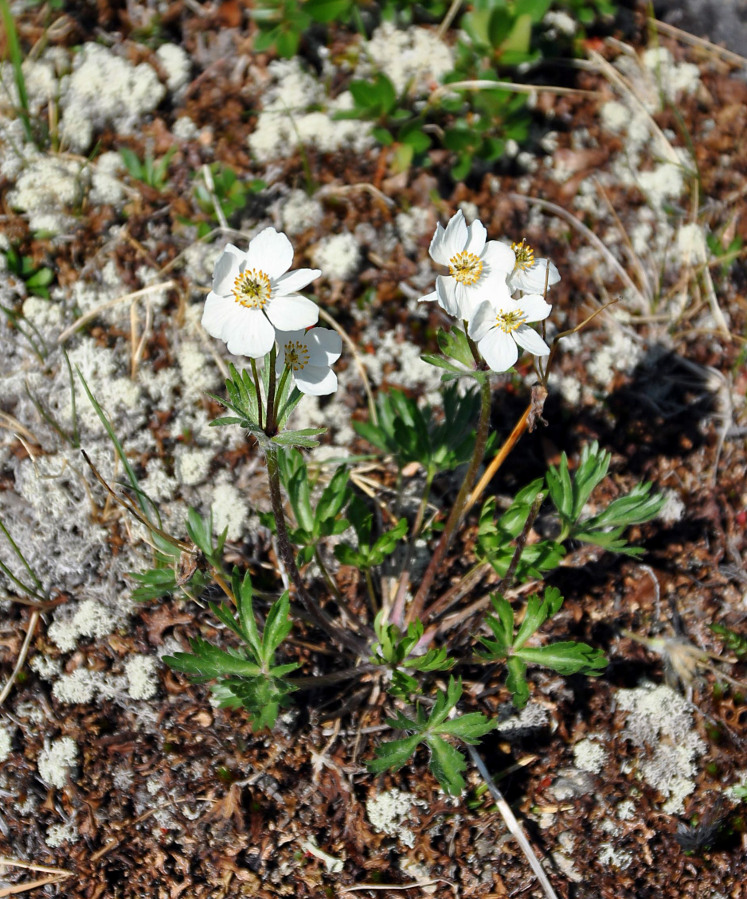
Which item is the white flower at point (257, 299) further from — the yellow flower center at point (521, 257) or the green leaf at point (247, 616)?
the green leaf at point (247, 616)

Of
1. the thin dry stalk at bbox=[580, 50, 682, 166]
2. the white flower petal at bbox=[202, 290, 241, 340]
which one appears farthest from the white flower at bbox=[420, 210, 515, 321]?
the thin dry stalk at bbox=[580, 50, 682, 166]

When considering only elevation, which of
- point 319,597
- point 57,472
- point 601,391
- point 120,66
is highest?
point 120,66

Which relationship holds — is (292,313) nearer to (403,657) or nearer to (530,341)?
(530,341)

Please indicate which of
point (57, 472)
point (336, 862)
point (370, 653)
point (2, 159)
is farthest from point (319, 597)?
point (2, 159)

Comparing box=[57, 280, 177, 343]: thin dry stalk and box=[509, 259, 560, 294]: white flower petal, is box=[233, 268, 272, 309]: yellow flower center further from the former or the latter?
box=[57, 280, 177, 343]: thin dry stalk

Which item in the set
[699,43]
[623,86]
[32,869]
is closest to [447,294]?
Answer: [32,869]

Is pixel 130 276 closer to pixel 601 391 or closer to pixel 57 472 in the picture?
pixel 57 472

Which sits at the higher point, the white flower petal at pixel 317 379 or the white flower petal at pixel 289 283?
the white flower petal at pixel 289 283

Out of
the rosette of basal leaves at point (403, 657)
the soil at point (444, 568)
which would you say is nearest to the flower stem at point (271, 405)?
the rosette of basal leaves at point (403, 657)
